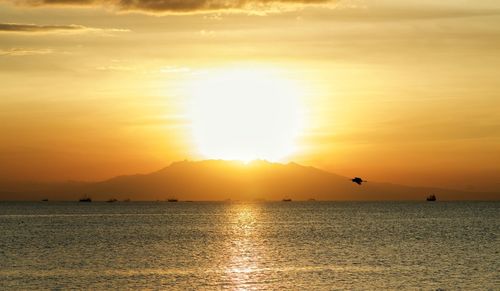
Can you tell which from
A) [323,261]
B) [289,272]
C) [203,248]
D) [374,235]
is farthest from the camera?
[374,235]

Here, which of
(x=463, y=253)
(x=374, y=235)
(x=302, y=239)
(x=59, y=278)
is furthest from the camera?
(x=374, y=235)

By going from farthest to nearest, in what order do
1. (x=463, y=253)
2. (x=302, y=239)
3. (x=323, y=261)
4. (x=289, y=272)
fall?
(x=302, y=239) < (x=463, y=253) < (x=323, y=261) < (x=289, y=272)

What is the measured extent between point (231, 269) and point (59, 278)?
19.5 m

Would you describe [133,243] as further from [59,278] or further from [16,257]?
[59,278]

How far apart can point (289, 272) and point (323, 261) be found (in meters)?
13.8

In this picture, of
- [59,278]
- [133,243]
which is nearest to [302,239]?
[133,243]

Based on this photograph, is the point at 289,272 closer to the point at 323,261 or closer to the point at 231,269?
the point at 231,269

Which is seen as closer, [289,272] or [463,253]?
[289,272]

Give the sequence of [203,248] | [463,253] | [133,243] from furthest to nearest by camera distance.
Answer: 1. [133,243]
2. [203,248]
3. [463,253]

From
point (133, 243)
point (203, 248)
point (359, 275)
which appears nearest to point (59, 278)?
point (359, 275)

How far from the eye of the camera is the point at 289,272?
85438 mm

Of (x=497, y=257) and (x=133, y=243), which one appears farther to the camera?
(x=133, y=243)

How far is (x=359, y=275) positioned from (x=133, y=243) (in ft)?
192

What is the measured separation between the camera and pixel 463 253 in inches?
4380
